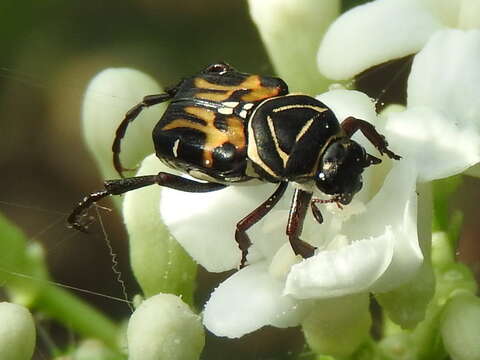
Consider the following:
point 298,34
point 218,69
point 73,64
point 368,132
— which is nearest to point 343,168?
point 368,132

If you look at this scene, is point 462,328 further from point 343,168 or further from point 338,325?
point 343,168

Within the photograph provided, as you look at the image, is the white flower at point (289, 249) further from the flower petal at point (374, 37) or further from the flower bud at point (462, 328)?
the flower bud at point (462, 328)

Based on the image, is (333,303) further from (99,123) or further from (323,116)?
(99,123)

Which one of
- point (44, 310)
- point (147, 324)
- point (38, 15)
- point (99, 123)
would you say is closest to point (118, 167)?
point (99, 123)

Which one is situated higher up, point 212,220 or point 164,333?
point 212,220

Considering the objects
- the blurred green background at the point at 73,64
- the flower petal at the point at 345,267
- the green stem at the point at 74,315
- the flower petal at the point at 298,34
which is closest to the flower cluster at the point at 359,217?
the flower petal at the point at 345,267
